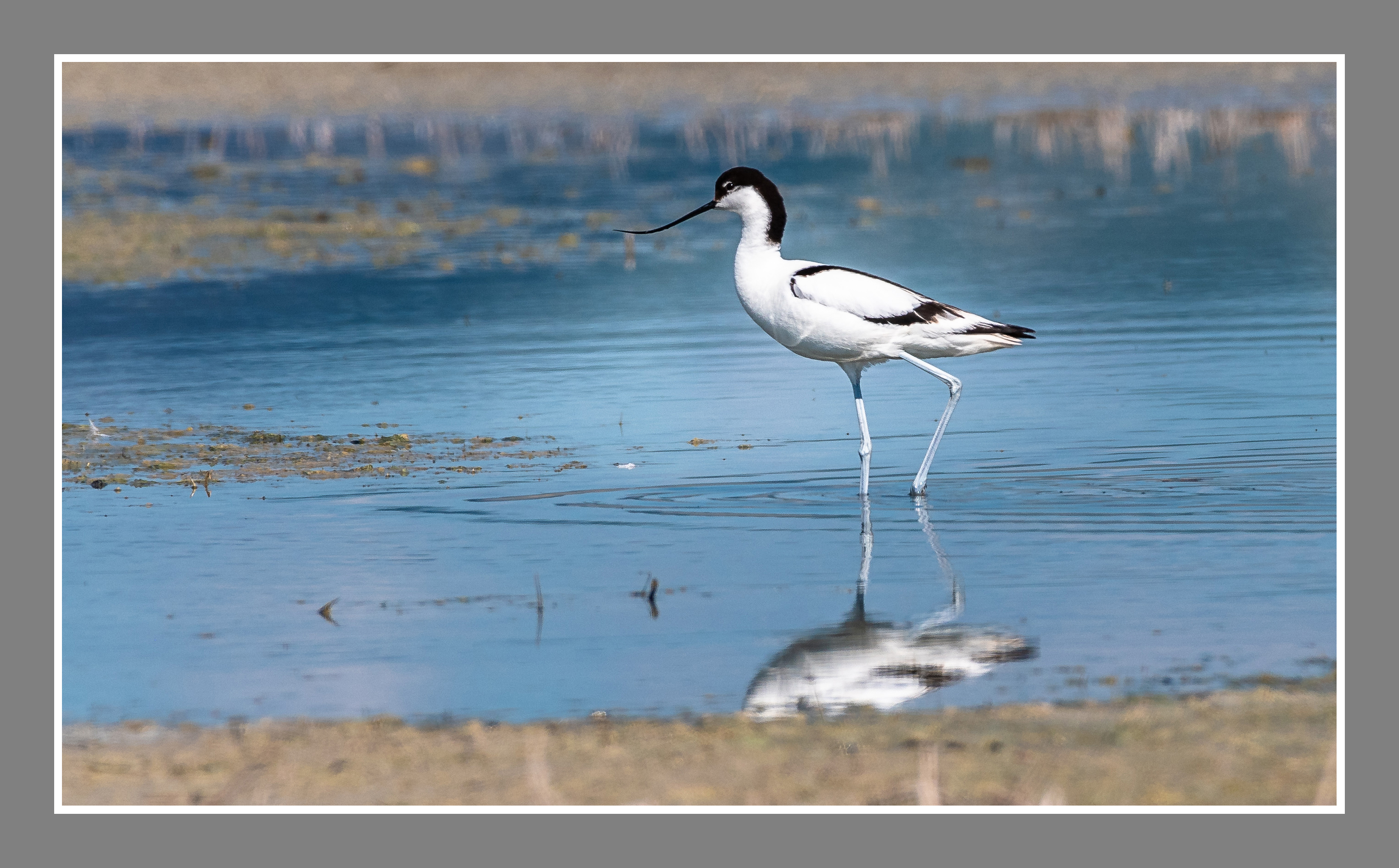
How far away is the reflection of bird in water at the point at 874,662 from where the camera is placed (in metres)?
5.97

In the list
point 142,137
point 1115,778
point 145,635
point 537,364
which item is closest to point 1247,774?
point 1115,778

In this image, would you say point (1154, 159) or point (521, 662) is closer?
point (521, 662)

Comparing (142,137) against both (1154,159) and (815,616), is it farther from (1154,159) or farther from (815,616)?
(815,616)

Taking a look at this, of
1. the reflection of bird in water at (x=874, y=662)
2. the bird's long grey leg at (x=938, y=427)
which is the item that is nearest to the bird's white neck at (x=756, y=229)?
the bird's long grey leg at (x=938, y=427)

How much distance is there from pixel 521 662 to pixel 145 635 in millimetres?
1572

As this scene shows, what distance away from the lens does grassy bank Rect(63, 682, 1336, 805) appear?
532 cm

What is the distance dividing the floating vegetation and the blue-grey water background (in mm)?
287

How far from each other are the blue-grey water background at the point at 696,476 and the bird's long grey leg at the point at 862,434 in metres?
0.10

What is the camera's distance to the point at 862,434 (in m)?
9.10

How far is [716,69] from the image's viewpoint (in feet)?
119

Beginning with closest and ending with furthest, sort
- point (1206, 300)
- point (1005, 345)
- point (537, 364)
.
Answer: point (1005, 345), point (537, 364), point (1206, 300)

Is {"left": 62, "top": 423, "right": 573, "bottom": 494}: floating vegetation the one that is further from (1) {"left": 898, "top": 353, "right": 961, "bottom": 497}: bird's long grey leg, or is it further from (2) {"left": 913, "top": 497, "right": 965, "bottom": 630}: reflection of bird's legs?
Result: (2) {"left": 913, "top": 497, "right": 965, "bottom": 630}: reflection of bird's legs

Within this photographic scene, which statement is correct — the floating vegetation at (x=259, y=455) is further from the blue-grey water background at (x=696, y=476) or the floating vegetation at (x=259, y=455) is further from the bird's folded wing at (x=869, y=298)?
the bird's folded wing at (x=869, y=298)

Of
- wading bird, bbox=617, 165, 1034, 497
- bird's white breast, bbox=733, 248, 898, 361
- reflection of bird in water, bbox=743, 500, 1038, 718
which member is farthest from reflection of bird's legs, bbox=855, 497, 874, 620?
bird's white breast, bbox=733, 248, 898, 361
